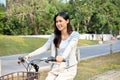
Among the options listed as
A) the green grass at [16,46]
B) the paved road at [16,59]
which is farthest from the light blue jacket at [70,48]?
the green grass at [16,46]

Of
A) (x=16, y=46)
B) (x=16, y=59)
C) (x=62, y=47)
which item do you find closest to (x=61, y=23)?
(x=62, y=47)

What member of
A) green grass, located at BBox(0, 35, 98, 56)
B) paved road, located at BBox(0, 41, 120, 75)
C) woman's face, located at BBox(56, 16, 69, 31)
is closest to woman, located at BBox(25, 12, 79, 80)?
woman's face, located at BBox(56, 16, 69, 31)

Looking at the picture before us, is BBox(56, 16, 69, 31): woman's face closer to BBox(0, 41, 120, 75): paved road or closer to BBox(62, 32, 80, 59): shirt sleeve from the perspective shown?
BBox(62, 32, 80, 59): shirt sleeve

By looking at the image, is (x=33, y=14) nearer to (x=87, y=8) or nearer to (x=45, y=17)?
(x=45, y=17)

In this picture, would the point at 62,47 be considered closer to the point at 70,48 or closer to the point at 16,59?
the point at 70,48

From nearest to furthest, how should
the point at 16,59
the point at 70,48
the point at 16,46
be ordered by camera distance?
1. the point at 70,48
2. the point at 16,59
3. the point at 16,46

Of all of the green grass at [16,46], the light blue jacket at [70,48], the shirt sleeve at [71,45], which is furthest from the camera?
the green grass at [16,46]

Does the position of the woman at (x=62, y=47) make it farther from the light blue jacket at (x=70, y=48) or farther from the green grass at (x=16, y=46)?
the green grass at (x=16, y=46)

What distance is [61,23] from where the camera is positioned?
3.84m

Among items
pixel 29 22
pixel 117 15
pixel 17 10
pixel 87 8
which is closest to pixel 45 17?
pixel 29 22

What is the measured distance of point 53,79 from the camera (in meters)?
3.88

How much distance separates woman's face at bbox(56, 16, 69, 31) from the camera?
12.5 ft

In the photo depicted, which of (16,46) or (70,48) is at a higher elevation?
(70,48)

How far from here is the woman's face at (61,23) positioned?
3.82 m
